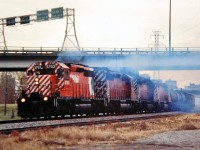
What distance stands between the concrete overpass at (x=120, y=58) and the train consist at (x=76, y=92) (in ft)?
37.2

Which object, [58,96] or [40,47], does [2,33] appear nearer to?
[40,47]

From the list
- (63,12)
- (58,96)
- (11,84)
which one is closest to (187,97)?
(63,12)

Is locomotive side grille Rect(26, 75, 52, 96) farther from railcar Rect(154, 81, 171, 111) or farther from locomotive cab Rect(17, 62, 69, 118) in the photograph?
railcar Rect(154, 81, 171, 111)

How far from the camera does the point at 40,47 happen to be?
59500 millimetres

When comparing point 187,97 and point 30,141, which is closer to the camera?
point 30,141

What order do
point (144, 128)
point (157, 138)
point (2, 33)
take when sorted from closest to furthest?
point (157, 138)
point (144, 128)
point (2, 33)

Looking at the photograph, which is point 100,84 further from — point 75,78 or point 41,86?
point 41,86

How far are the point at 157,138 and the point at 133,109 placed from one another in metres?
26.7

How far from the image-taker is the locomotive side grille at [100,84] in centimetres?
3600

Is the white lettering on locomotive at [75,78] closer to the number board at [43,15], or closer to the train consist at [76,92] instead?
the train consist at [76,92]

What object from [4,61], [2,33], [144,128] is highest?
[2,33]

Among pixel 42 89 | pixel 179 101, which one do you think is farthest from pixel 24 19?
pixel 42 89

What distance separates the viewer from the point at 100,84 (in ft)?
119

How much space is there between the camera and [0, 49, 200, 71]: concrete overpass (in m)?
58.5
